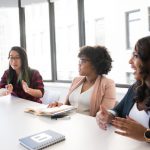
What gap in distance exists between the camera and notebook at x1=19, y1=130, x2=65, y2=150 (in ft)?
3.62

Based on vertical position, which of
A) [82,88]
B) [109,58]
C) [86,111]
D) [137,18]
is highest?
[137,18]

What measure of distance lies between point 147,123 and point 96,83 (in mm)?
783

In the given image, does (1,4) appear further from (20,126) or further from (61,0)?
(20,126)

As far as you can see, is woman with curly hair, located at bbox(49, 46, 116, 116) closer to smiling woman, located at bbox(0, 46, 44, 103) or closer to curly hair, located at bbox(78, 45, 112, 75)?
curly hair, located at bbox(78, 45, 112, 75)

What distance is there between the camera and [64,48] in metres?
4.20

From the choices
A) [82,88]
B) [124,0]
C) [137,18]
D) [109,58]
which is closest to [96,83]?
[82,88]

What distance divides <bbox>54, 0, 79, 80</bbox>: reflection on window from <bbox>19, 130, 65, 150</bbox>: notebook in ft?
8.89

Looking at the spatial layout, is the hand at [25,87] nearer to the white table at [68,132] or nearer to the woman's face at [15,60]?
the woman's face at [15,60]

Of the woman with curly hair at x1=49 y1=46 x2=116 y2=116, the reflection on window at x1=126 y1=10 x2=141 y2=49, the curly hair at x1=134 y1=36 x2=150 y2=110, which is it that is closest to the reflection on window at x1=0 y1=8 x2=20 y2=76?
the reflection on window at x1=126 y1=10 x2=141 y2=49

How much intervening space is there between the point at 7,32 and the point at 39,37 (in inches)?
25.9

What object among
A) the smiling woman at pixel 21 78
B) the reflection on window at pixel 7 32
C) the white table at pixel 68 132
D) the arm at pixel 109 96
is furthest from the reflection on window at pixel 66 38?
the white table at pixel 68 132

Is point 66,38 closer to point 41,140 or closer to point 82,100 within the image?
point 82,100

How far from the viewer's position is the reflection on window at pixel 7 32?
4.39m

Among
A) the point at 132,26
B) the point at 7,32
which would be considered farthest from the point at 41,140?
the point at 7,32
